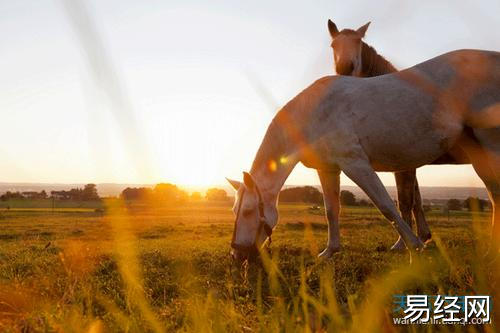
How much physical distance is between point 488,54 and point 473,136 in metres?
1.18

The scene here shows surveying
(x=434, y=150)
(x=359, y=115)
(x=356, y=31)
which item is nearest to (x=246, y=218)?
(x=359, y=115)

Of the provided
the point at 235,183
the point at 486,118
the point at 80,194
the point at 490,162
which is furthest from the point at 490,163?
the point at 80,194

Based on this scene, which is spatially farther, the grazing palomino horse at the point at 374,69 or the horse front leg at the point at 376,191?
the grazing palomino horse at the point at 374,69

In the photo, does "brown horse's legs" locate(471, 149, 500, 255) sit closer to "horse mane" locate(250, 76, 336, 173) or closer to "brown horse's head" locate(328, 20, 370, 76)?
"horse mane" locate(250, 76, 336, 173)

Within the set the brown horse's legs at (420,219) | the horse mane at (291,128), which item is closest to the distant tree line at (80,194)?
the brown horse's legs at (420,219)

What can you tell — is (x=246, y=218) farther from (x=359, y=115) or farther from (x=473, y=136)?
(x=473, y=136)

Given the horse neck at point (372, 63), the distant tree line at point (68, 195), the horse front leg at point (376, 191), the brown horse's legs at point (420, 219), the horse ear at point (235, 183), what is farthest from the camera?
the distant tree line at point (68, 195)

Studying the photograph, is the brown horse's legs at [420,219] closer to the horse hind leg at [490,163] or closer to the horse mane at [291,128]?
the horse hind leg at [490,163]

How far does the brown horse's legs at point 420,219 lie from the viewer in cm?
820

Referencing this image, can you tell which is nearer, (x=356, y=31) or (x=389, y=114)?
(x=389, y=114)

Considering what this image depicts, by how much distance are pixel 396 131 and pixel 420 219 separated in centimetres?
324

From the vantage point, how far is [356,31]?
352 inches

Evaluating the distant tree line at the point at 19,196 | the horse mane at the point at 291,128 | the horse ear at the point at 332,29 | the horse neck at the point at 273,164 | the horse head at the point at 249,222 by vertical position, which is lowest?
the distant tree line at the point at 19,196

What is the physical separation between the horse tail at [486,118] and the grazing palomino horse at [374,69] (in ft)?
7.45
